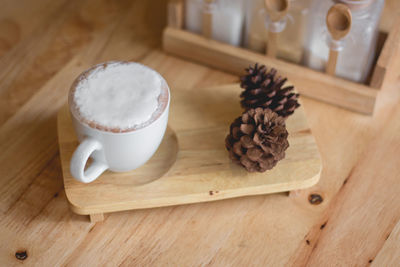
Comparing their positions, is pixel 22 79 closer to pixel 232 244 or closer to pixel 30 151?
pixel 30 151

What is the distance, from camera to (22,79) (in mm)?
767

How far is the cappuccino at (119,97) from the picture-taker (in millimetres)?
548

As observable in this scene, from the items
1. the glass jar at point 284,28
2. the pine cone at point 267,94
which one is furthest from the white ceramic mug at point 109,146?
the glass jar at point 284,28

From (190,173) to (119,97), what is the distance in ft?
0.40

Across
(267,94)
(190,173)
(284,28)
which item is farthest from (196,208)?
(284,28)

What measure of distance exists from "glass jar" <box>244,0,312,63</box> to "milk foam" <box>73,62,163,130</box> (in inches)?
8.6

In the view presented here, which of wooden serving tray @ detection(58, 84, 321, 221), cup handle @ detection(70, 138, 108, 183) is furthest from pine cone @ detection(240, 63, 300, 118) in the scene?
cup handle @ detection(70, 138, 108, 183)

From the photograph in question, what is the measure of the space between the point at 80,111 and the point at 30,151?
0.16 metres

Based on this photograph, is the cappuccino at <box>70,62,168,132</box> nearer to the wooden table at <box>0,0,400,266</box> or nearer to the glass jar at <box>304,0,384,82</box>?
the wooden table at <box>0,0,400,266</box>

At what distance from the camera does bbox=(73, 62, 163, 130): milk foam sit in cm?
55

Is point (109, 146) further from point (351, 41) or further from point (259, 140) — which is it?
point (351, 41)

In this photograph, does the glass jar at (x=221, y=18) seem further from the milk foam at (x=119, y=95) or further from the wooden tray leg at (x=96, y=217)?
the wooden tray leg at (x=96, y=217)

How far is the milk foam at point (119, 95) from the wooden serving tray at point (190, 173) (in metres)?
0.09

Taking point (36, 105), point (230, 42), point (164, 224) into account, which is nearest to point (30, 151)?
point (36, 105)
